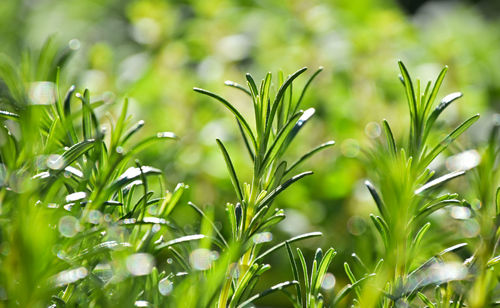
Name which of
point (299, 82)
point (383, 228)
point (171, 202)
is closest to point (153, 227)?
point (171, 202)

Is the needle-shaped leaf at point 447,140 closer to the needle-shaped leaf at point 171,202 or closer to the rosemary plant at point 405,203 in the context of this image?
the rosemary plant at point 405,203

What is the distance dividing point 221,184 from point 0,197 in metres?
0.72

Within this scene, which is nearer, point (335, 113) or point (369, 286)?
point (369, 286)

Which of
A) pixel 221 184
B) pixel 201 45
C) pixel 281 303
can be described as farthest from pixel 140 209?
pixel 201 45

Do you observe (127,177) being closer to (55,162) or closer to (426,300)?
(55,162)

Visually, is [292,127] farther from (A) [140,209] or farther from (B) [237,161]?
(B) [237,161]

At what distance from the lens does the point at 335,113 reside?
1.09 m

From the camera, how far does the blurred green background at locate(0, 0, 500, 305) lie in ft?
3.16

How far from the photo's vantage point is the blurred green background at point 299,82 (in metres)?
0.96

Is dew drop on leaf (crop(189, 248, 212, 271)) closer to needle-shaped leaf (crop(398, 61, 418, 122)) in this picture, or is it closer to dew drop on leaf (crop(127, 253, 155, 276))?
dew drop on leaf (crop(127, 253, 155, 276))

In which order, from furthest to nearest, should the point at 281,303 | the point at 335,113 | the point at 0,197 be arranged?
the point at 335,113, the point at 281,303, the point at 0,197

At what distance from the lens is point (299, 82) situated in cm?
127

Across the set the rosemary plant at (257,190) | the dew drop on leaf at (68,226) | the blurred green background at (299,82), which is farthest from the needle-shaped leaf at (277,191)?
the blurred green background at (299,82)

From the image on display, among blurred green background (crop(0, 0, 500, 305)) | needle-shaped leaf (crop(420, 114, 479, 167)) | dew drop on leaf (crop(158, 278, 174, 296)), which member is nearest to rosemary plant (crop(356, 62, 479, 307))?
needle-shaped leaf (crop(420, 114, 479, 167))
